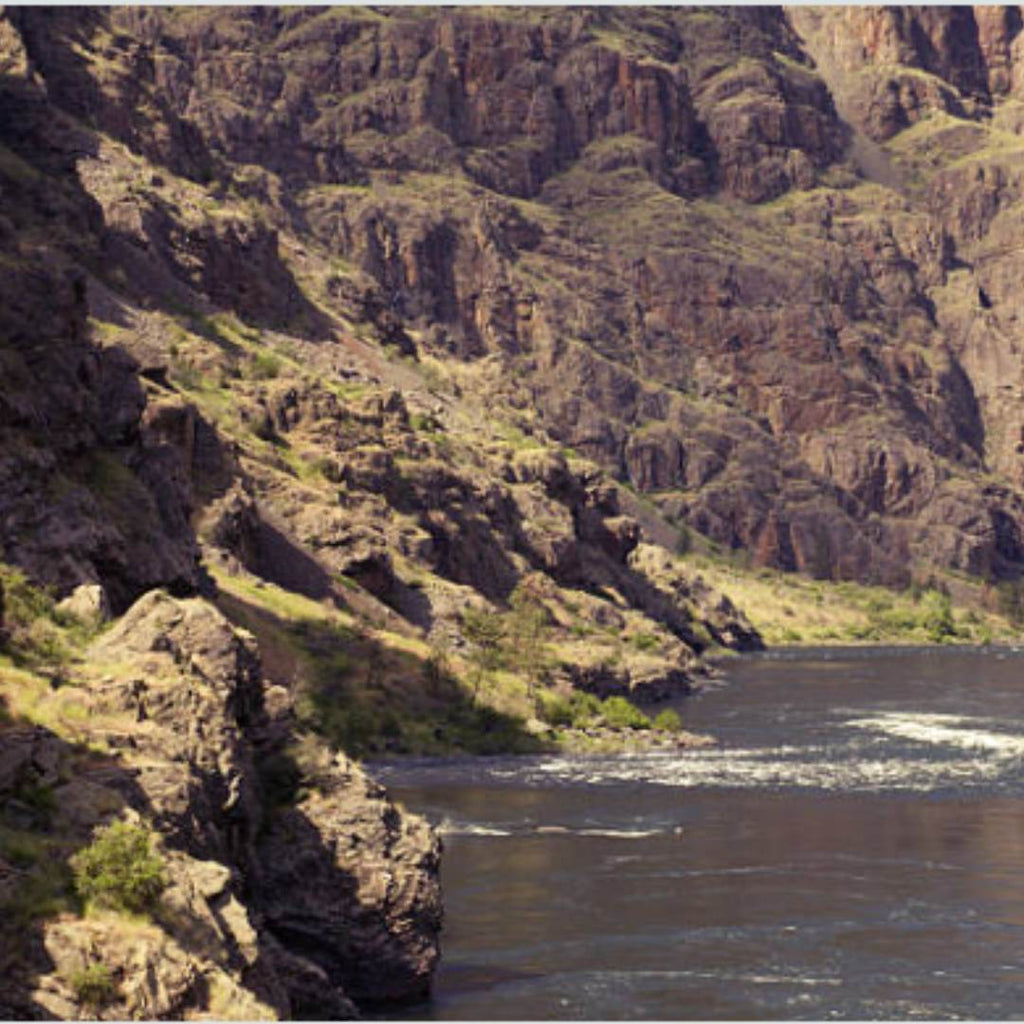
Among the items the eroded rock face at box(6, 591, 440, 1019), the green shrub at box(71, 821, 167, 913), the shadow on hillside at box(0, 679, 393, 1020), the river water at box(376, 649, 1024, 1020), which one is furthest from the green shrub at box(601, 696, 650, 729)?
the green shrub at box(71, 821, 167, 913)

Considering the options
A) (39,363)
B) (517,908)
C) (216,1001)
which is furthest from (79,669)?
(39,363)

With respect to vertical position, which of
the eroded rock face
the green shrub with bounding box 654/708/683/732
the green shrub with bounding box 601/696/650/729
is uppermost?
the eroded rock face

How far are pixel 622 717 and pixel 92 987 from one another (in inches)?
Answer: 4452

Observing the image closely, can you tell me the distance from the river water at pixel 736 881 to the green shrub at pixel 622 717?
9.38 meters

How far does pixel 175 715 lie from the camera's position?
51219mm

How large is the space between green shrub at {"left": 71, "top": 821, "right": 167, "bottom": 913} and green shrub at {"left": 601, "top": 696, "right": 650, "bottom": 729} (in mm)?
107027

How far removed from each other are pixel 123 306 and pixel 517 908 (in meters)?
124

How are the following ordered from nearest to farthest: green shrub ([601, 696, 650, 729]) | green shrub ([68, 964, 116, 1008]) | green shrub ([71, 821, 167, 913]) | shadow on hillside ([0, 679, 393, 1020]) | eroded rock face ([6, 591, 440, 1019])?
green shrub ([68, 964, 116, 1008])
shadow on hillside ([0, 679, 393, 1020])
eroded rock face ([6, 591, 440, 1019])
green shrub ([71, 821, 167, 913])
green shrub ([601, 696, 650, 729])

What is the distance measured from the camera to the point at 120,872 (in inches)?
1688

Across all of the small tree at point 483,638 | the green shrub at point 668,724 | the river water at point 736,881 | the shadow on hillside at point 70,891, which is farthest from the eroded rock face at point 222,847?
the green shrub at point 668,724

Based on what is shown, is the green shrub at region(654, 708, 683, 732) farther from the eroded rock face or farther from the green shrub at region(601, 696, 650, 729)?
the eroded rock face

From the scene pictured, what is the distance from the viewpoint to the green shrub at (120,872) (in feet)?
140

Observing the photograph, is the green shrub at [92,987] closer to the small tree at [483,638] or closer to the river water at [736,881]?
the river water at [736,881]

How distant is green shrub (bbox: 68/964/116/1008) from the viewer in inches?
1567
